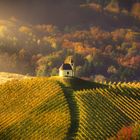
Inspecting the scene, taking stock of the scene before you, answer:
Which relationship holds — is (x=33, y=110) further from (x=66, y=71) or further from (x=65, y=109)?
(x=66, y=71)

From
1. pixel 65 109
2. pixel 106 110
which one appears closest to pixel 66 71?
pixel 106 110

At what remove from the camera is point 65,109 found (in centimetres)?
11212

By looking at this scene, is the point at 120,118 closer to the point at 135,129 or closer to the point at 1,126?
the point at 135,129

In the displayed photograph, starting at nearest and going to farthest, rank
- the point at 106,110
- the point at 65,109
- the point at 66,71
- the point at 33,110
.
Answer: the point at 65,109 < the point at 33,110 < the point at 106,110 < the point at 66,71

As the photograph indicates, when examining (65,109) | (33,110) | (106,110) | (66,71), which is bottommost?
(106,110)

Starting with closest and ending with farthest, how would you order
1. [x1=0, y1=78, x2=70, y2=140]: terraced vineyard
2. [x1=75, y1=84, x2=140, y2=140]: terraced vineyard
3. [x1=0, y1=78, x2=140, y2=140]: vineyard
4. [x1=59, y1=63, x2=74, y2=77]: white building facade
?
[x1=0, y1=78, x2=70, y2=140]: terraced vineyard → [x1=0, y1=78, x2=140, y2=140]: vineyard → [x1=75, y1=84, x2=140, y2=140]: terraced vineyard → [x1=59, y1=63, x2=74, y2=77]: white building facade

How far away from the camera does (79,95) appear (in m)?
121

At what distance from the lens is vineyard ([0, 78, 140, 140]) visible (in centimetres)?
10312

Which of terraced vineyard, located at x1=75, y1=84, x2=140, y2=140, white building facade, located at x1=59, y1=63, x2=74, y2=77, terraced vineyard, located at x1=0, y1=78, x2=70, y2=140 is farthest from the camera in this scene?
white building facade, located at x1=59, y1=63, x2=74, y2=77

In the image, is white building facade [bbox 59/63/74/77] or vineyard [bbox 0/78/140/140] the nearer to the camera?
vineyard [bbox 0/78/140/140]

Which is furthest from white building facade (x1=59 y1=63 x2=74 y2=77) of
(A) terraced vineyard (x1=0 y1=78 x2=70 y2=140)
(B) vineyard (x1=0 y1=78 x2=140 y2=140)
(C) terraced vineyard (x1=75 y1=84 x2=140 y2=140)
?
(C) terraced vineyard (x1=75 y1=84 x2=140 y2=140)

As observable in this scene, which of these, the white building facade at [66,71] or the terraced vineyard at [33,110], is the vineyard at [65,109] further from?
the white building facade at [66,71]

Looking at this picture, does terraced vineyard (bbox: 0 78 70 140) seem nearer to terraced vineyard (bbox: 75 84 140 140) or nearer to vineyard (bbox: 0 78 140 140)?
vineyard (bbox: 0 78 140 140)

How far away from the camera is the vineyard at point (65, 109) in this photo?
103125 mm
